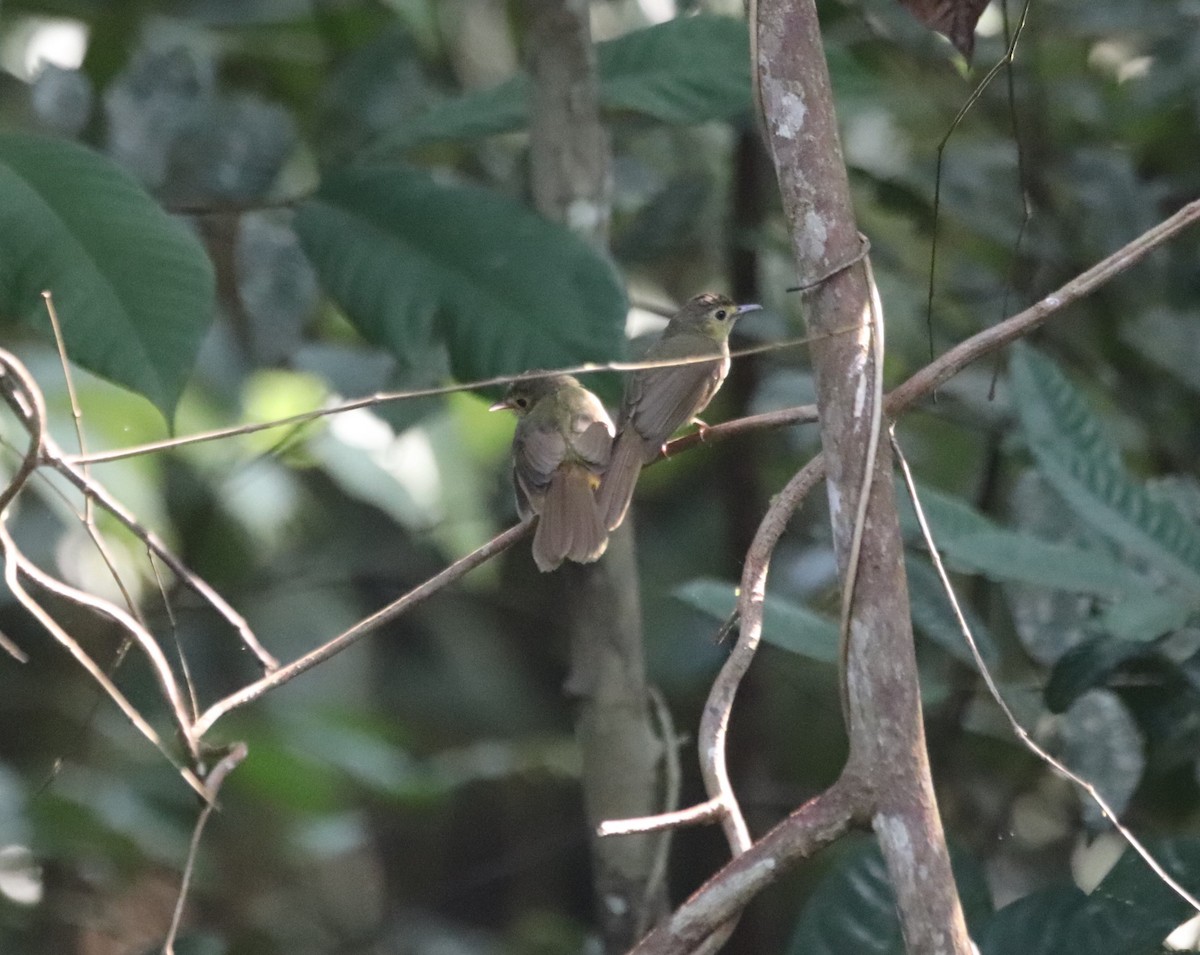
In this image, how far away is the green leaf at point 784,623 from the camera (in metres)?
2.67

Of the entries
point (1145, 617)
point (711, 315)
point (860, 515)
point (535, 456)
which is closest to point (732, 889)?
point (860, 515)

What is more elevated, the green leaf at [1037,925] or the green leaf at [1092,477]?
the green leaf at [1092,477]

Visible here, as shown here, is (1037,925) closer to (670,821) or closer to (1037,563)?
(1037,563)

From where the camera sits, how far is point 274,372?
13.5 ft

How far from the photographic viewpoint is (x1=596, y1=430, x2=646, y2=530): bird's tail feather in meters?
2.83

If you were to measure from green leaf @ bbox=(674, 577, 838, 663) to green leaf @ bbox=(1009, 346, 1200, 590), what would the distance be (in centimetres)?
50

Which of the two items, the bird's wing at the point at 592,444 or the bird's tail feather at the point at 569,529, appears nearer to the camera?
the bird's tail feather at the point at 569,529

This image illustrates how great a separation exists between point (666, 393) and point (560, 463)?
26cm

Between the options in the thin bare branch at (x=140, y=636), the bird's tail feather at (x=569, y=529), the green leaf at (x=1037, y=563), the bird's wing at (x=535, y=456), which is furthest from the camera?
the bird's wing at (x=535, y=456)

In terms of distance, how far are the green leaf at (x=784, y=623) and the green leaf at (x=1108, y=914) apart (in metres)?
0.51

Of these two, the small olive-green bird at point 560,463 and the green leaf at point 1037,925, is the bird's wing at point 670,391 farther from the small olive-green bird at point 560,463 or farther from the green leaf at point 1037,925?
the green leaf at point 1037,925

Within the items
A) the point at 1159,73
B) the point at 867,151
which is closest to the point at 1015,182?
the point at 1159,73

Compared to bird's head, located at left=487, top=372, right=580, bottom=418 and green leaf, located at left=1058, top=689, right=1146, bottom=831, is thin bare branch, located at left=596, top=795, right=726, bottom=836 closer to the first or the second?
green leaf, located at left=1058, top=689, right=1146, bottom=831

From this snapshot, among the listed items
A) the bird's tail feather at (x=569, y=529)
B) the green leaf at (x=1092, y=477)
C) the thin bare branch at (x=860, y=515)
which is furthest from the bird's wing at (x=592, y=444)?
the thin bare branch at (x=860, y=515)
